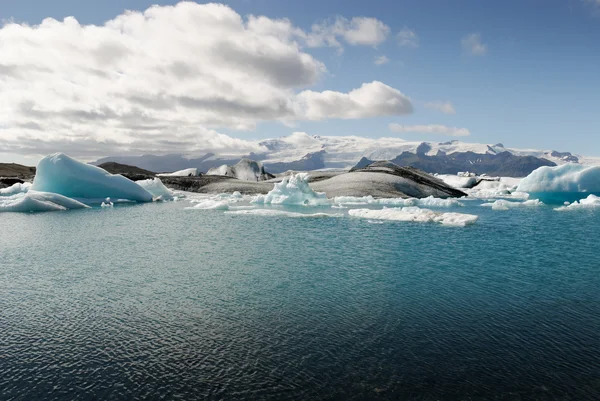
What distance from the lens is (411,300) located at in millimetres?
14766

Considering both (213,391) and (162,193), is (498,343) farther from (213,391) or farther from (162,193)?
(162,193)

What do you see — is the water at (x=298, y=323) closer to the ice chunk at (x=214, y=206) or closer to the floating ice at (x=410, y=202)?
the ice chunk at (x=214, y=206)

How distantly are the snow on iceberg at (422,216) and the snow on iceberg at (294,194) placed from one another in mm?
18757

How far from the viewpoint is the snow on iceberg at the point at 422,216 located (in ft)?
128

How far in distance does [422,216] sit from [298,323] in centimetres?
3227

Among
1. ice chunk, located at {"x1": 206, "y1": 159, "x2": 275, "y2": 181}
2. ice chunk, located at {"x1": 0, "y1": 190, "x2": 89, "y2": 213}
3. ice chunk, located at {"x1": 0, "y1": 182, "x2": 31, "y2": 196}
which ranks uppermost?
ice chunk, located at {"x1": 206, "y1": 159, "x2": 275, "y2": 181}

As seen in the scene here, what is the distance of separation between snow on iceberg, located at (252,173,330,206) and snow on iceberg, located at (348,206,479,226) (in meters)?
18.8

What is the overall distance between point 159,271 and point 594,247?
27.4m

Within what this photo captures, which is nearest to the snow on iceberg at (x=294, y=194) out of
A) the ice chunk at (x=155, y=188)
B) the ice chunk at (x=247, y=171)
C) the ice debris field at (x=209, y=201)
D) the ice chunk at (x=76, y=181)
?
the ice debris field at (x=209, y=201)

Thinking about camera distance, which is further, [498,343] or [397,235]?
[397,235]

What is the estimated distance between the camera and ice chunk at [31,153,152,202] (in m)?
61.4

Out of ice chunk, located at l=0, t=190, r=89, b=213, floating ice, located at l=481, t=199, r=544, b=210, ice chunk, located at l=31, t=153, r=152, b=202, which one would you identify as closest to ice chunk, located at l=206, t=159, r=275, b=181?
ice chunk, located at l=31, t=153, r=152, b=202

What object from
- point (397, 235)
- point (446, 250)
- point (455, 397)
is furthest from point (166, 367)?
point (397, 235)

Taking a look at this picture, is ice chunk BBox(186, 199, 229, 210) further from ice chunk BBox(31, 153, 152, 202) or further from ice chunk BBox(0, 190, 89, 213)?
ice chunk BBox(31, 153, 152, 202)
